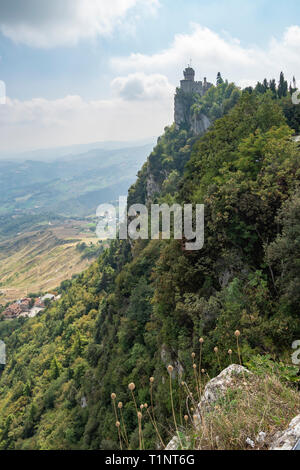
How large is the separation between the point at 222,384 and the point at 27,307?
444 ft

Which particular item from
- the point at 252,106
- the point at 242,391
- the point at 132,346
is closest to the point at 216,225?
the point at 242,391

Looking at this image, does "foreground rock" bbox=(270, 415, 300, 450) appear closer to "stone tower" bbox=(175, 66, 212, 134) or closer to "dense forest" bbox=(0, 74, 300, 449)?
"dense forest" bbox=(0, 74, 300, 449)

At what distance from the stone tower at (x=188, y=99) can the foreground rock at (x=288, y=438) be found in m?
82.5

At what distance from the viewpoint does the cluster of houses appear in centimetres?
11608

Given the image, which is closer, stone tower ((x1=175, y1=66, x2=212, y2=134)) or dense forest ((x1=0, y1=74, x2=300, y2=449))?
dense forest ((x1=0, y1=74, x2=300, y2=449))

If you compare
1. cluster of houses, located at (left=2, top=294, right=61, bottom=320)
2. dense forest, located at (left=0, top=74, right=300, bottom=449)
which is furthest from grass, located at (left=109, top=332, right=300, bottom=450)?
cluster of houses, located at (left=2, top=294, right=61, bottom=320)

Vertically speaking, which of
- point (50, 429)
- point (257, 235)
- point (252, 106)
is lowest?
point (50, 429)

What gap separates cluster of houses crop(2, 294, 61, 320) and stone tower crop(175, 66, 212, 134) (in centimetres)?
8975

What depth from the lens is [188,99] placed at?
88.6 m

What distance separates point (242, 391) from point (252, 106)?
28042 mm

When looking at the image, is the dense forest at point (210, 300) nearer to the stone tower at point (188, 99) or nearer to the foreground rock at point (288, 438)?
the foreground rock at point (288, 438)

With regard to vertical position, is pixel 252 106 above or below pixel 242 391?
above

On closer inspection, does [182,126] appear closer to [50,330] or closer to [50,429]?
[50,330]

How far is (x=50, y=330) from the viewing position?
2980 inches
